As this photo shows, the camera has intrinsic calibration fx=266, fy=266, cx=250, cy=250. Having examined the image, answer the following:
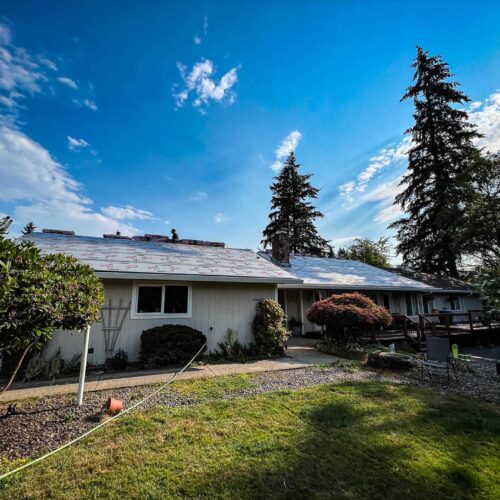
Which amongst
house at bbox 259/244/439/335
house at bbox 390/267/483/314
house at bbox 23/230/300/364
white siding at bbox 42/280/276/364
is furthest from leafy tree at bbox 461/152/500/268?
white siding at bbox 42/280/276/364

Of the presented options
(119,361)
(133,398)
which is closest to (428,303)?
(119,361)

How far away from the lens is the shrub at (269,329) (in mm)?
8938

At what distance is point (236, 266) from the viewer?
10.1 metres

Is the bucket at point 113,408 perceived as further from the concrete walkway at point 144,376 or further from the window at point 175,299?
the window at point 175,299

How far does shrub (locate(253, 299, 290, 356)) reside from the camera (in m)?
A: 8.94

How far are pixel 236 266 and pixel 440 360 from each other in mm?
6675

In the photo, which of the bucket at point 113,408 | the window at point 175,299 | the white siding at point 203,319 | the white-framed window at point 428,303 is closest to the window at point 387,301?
the white-framed window at point 428,303

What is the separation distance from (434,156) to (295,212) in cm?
1510

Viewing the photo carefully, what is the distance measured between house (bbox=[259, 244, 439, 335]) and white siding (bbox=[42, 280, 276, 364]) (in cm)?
368

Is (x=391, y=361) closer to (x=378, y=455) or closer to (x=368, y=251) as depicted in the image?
(x=378, y=455)

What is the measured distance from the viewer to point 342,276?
15469 millimetres

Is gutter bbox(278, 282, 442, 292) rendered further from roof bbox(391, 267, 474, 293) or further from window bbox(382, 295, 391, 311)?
roof bbox(391, 267, 474, 293)

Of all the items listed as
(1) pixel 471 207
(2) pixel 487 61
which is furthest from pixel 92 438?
(1) pixel 471 207

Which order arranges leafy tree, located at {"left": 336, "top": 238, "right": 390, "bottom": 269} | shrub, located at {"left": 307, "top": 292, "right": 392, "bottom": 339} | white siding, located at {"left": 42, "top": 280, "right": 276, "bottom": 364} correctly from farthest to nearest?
leafy tree, located at {"left": 336, "top": 238, "right": 390, "bottom": 269}, shrub, located at {"left": 307, "top": 292, "right": 392, "bottom": 339}, white siding, located at {"left": 42, "top": 280, "right": 276, "bottom": 364}
